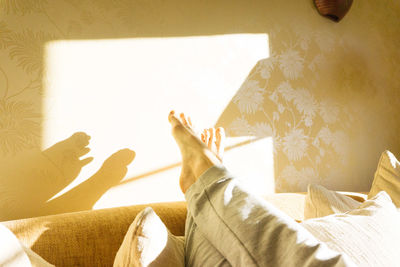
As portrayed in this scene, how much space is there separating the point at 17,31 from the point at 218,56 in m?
0.79

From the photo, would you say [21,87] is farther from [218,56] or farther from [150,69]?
[218,56]

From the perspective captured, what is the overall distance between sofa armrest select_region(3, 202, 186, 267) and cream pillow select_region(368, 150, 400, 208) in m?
0.87

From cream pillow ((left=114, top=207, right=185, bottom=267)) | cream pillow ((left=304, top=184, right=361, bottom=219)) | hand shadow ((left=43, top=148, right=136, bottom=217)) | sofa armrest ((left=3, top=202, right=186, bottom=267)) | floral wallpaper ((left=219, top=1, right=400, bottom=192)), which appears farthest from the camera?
floral wallpaper ((left=219, top=1, right=400, bottom=192))

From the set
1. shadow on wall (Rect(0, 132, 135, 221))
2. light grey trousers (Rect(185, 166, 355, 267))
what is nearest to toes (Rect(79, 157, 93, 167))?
shadow on wall (Rect(0, 132, 135, 221))

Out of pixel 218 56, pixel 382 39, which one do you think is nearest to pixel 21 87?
pixel 218 56

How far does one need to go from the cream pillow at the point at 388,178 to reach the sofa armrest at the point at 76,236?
867 mm

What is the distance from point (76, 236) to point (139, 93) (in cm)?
62

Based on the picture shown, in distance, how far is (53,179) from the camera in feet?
3.54

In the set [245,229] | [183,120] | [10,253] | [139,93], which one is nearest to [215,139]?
[183,120]

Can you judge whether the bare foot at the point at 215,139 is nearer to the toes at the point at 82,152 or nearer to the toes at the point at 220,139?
the toes at the point at 220,139

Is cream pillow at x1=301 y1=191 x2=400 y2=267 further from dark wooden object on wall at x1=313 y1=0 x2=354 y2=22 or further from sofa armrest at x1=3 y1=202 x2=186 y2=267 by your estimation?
dark wooden object on wall at x1=313 y1=0 x2=354 y2=22

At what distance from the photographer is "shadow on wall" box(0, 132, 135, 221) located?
101cm

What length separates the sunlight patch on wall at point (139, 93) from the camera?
1.11 metres

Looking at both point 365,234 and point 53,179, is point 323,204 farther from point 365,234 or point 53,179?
point 53,179
